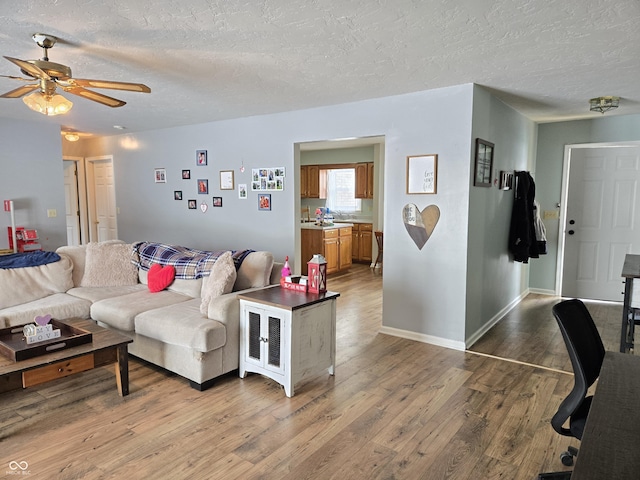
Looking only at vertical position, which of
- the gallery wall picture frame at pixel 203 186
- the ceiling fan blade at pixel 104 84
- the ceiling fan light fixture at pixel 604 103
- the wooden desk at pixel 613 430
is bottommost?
the wooden desk at pixel 613 430

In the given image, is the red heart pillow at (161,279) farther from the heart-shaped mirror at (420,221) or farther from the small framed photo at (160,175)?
the small framed photo at (160,175)

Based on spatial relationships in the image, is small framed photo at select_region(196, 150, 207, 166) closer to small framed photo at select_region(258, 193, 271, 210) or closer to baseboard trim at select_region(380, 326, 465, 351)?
small framed photo at select_region(258, 193, 271, 210)

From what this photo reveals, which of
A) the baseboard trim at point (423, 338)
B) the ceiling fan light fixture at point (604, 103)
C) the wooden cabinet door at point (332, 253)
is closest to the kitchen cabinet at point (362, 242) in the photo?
the wooden cabinet door at point (332, 253)

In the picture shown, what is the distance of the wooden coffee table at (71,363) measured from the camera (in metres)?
2.35

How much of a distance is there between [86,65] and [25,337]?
190cm

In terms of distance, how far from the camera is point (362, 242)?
812 cm

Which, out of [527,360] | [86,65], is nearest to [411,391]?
[527,360]

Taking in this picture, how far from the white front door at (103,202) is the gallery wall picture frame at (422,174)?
5.06 meters

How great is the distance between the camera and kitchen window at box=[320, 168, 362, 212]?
8.66 meters

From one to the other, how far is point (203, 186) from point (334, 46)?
11.2 ft

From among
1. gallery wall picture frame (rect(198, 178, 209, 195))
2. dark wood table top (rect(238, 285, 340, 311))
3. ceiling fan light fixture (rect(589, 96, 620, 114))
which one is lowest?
dark wood table top (rect(238, 285, 340, 311))

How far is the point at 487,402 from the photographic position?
279 cm

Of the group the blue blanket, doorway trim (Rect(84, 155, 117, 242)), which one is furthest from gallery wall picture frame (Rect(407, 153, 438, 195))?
doorway trim (Rect(84, 155, 117, 242))

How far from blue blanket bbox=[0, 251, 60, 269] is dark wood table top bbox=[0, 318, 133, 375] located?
1.16 m
